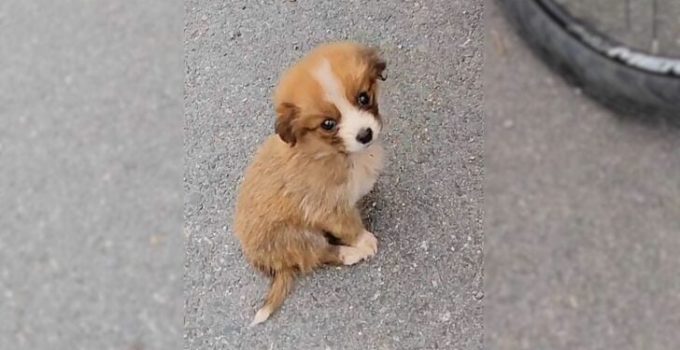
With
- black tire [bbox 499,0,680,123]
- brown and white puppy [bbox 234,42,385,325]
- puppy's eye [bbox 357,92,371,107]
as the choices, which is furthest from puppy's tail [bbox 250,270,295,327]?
black tire [bbox 499,0,680,123]

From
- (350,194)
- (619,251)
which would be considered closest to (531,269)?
(619,251)

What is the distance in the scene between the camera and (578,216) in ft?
5.78

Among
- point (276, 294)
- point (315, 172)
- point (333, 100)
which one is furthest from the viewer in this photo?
point (276, 294)

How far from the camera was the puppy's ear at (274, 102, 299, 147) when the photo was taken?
1532 millimetres

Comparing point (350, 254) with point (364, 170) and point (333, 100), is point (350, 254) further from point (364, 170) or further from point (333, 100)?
point (333, 100)

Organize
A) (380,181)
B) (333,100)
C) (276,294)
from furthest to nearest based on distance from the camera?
(380,181) → (276,294) → (333,100)

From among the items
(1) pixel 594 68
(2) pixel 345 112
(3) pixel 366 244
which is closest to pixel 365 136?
(2) pixel 345 112

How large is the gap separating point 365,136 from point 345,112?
57mm

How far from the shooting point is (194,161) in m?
1.98

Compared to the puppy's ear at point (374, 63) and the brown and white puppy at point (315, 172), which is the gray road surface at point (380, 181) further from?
the puppy's ear at point (374, 63)

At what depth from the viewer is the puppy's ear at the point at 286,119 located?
1532 mm

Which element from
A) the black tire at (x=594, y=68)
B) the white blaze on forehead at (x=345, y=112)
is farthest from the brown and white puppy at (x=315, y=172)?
the black tire at (x=594, y=68)

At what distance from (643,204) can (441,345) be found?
0.48m

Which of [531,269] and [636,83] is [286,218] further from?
[636,83]
